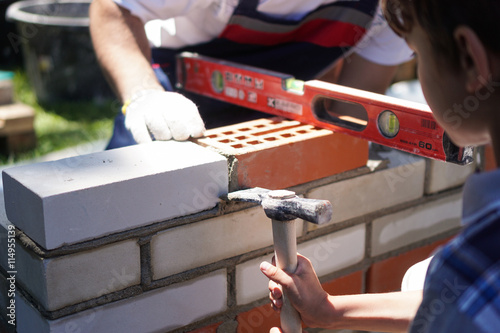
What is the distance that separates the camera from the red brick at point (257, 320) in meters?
1.86

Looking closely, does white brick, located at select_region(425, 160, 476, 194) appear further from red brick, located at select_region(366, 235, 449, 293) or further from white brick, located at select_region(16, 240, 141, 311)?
white brick, located at select_region(16, 240, 141, 311)

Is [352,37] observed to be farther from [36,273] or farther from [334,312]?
[36,273]

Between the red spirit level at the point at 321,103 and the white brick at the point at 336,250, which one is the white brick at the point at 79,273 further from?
the red spirit level at the point at 321,103

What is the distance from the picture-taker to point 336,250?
80.4 inches

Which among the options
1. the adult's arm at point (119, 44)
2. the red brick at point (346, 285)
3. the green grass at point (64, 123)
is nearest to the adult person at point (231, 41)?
the adult's arm at point (119, 44)

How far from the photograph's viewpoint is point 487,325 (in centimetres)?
94

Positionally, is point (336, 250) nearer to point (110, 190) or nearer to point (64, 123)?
point (110, 190)

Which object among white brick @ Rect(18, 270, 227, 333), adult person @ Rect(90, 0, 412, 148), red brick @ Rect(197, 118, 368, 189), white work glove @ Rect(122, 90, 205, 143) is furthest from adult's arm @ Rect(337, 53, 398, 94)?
white brick @ Rect(18, 270, 227, 333)

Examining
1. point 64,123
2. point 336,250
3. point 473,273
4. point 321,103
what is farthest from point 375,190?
point 64,123

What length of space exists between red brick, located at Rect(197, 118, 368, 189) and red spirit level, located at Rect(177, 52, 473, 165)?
0.07 metres

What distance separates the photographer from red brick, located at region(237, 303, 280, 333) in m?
1.86

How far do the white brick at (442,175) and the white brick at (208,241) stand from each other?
0.72 metres

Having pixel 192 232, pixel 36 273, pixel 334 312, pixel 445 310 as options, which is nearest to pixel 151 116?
pixel 192 232

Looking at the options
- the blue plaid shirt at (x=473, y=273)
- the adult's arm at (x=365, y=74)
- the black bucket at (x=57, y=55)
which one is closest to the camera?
the blue plaid shirt at (x=473, y=273)
